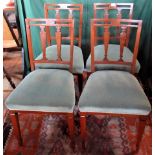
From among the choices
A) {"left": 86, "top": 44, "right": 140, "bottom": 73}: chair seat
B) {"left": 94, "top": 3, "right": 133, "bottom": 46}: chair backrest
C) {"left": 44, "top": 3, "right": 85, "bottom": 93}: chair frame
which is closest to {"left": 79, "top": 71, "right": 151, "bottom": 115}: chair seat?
{"left": 86, "top": 44, "right": 140, "bottom": 73}: chair seat

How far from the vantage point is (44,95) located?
135cm

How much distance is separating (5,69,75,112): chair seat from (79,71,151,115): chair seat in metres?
0.11

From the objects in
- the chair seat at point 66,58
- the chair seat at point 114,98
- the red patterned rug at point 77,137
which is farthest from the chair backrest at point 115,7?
the red patterned rug at point 77,137

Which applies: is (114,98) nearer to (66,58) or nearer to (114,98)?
(114,98)

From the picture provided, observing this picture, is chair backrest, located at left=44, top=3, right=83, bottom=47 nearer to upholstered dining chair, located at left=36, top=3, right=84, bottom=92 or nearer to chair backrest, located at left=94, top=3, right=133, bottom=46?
upholstered dining chair, located at left=36, top=3, right=84, bottom=92

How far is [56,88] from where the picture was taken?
55.2 inches

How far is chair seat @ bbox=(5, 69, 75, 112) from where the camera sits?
4.29 feet

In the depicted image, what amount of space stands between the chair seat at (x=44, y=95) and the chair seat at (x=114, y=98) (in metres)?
0.11

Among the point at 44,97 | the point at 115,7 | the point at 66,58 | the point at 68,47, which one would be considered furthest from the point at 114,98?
the point at 115,7

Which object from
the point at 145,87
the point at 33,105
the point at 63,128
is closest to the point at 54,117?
the point at 63,128

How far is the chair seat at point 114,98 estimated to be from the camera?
1.28 meters

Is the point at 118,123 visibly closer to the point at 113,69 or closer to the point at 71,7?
the point at 113,69

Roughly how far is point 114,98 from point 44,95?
17.6 inches

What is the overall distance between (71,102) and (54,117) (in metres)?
0.57
